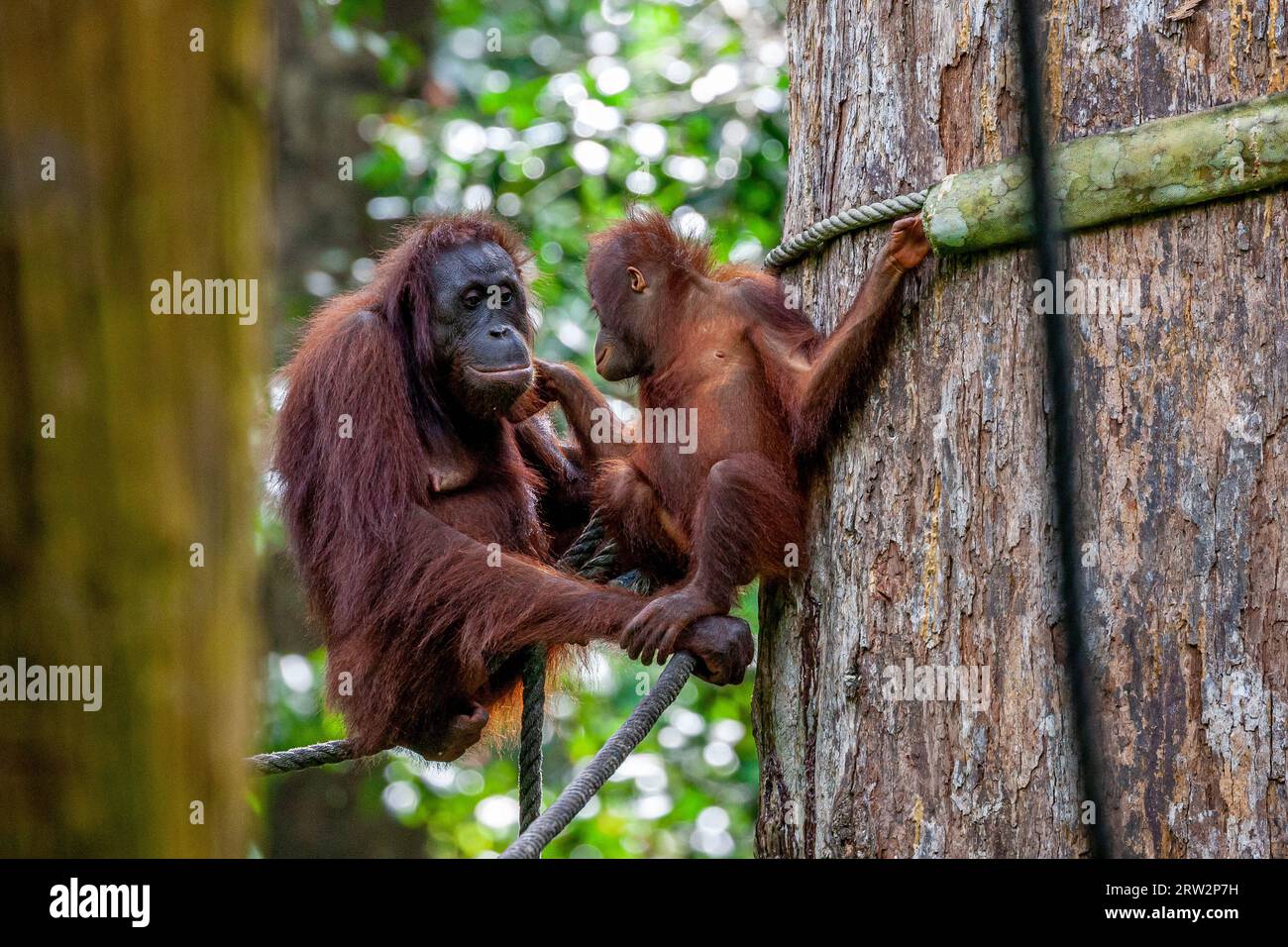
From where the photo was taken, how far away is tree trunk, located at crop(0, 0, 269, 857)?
0.93 m

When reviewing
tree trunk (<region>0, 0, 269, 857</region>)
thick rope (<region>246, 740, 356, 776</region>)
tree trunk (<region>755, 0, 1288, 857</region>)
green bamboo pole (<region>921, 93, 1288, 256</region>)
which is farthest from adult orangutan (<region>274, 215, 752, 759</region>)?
tree trunk (<region>0, 0, 269, 857</region>)

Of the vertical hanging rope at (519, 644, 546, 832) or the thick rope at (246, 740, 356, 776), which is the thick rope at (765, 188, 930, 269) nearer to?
the vertical hanging rope at (519, 644, 546, 832)

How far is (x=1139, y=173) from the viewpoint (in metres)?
2.34

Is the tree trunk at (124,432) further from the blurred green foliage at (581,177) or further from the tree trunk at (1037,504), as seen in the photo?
the blurred green foliage at (581,177)

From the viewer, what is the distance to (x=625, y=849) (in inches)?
275

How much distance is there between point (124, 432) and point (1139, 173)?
6.40ft

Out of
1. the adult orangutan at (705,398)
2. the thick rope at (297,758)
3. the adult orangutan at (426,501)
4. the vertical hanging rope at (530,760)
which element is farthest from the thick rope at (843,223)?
the thick rope at (297,758)

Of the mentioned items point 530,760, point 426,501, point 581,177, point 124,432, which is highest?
point 581,177

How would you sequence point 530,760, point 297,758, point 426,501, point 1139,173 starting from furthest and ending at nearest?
point 426,501 → point 297,758 → point 530,760 → point 1139,173

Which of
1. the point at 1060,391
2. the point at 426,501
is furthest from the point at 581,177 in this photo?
the point at 1060,391

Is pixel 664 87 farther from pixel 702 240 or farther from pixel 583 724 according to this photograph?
pixel 583 724

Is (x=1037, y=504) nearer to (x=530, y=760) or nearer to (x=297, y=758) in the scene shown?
(x=530, y=760)

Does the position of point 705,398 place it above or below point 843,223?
below

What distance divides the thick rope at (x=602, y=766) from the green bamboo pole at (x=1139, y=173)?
119cm
